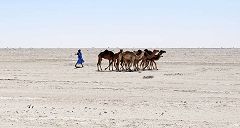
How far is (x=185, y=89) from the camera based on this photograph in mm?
16938

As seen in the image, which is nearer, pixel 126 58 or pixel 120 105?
pixel 120 105

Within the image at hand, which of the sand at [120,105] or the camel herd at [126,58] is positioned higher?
the camel herd at [126,58]

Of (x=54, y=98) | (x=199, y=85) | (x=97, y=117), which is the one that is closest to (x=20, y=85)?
(x=54, y=98)

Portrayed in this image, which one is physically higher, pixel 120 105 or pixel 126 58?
pixel 126 58

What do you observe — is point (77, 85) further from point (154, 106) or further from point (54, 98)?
point (154, 106)

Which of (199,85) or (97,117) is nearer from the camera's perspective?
(97,117)

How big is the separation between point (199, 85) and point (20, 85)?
7076 mm

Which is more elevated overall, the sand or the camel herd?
the camel herd

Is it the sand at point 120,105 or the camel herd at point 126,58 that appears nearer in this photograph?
the sand at point 120,105

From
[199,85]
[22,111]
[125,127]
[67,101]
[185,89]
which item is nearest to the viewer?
[125,127]

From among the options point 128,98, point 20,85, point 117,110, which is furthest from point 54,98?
point 20,85

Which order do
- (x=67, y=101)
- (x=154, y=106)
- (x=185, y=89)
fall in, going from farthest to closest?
(x=185, y=89), (x=67, y=101), (x=154, y=106)

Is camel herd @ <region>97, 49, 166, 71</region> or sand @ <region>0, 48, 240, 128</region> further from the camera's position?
camel herd @ <region>97, 49, 166, 71</region>

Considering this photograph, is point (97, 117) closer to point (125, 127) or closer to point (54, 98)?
point (125, 127)
